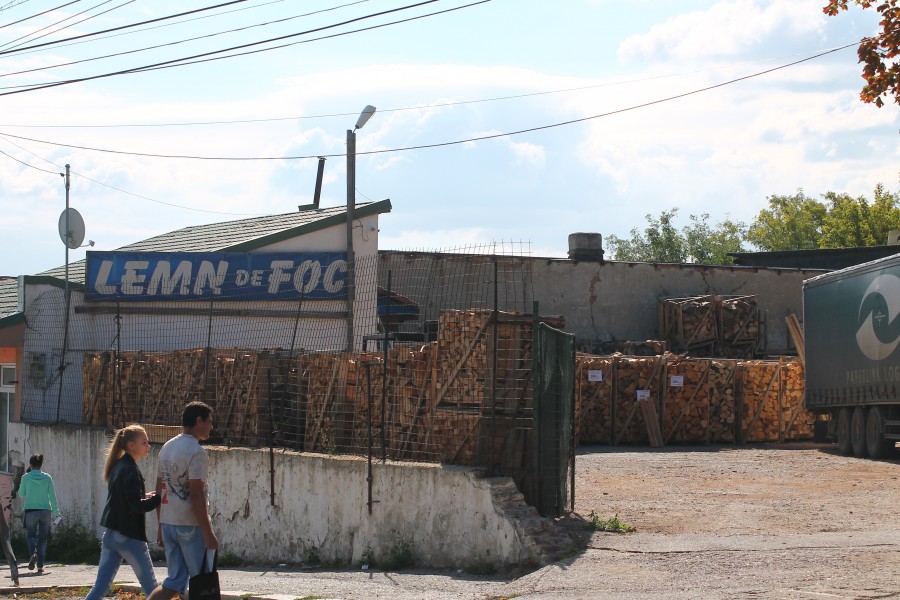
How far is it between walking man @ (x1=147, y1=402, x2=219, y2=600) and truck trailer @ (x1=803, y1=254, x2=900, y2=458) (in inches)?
626

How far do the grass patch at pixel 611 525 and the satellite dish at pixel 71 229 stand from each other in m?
13.6

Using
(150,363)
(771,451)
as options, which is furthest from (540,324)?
(771,451)

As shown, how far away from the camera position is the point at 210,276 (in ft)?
74.5

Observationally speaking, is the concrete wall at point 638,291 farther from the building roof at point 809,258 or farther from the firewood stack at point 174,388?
the firewood stack at point 174,388

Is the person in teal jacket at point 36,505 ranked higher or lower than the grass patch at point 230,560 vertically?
higher

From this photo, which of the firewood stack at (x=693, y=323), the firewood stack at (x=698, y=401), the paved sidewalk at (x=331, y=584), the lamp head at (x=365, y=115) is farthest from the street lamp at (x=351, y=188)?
the firewood stack at (x=693, y=323)

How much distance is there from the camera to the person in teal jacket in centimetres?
1631

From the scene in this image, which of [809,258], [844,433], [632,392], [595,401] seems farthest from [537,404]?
[809,258]

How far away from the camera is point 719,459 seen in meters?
22.1

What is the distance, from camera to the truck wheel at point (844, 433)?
2348 cm

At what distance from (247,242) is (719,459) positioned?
10.6m

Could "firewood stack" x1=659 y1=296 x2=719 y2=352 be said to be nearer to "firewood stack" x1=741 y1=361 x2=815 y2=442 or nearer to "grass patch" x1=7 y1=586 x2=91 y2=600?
"firewood stack" x1=741 y1=361 x2=815 y2=442

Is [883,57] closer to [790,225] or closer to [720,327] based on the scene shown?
[720,327]

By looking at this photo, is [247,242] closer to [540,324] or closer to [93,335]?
[93,335]
